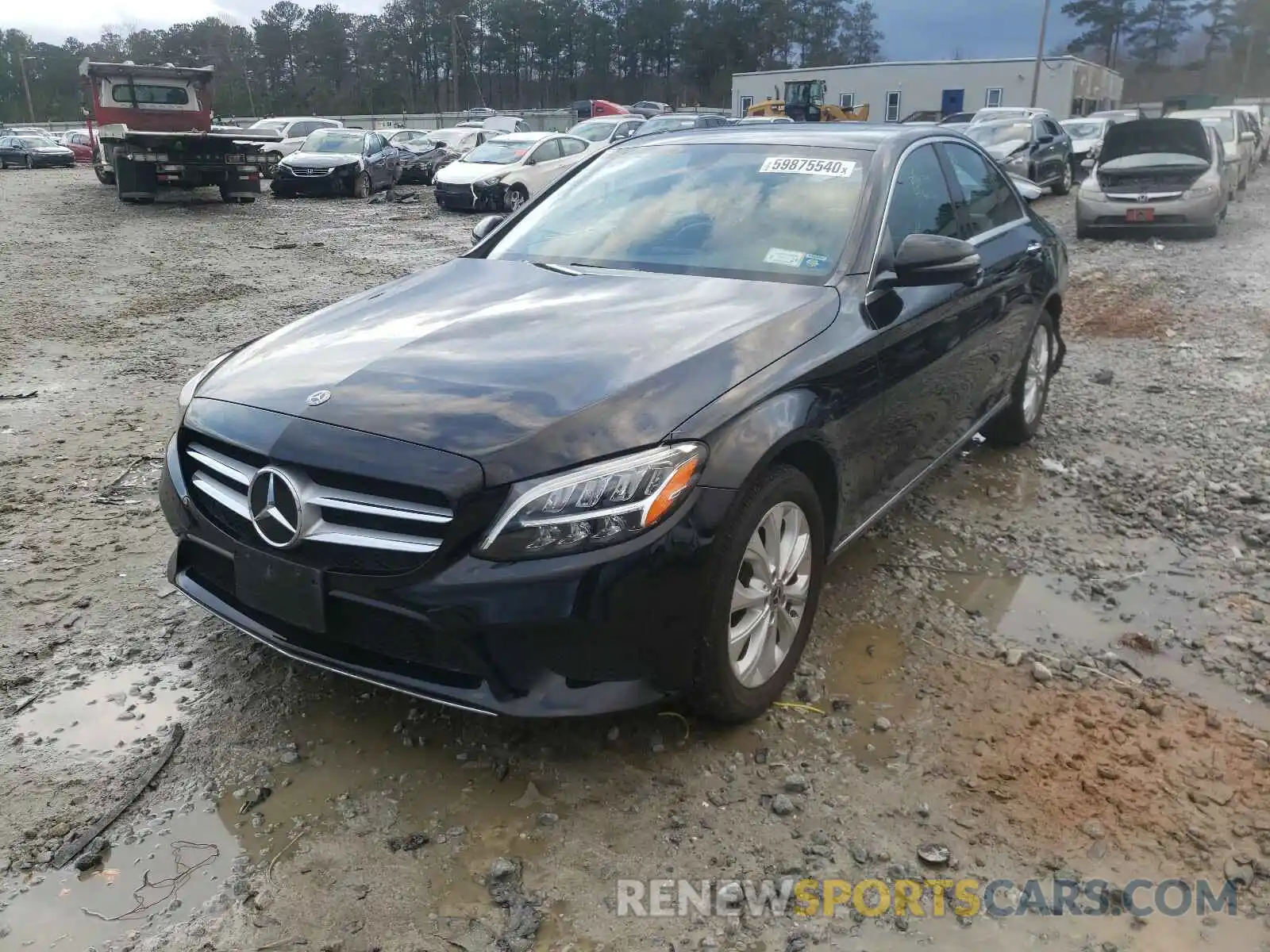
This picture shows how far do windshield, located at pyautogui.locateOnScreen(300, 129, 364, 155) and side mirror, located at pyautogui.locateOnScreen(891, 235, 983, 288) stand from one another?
19.6m

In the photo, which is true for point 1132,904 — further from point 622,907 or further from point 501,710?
point 501,710

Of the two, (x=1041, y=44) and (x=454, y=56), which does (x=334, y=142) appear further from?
(x=454, y=56)

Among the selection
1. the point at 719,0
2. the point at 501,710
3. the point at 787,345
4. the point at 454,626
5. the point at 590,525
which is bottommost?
the point at 501,710

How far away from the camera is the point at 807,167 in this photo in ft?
12.7

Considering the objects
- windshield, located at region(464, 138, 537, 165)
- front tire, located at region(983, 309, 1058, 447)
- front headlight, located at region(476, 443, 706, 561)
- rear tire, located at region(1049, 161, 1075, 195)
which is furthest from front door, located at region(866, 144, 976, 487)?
rear tire, located at region(1049, 161, 1075, 195)

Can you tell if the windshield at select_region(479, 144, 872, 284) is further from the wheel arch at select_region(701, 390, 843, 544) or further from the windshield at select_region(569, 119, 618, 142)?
the windshield at select_region(569, 119, 618, 142)

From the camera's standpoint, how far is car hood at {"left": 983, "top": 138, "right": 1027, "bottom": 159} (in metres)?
18.0

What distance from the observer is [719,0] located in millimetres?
89188

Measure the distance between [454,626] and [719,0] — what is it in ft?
318

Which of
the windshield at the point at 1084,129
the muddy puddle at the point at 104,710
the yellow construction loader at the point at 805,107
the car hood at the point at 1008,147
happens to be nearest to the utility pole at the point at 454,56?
the yellow construction loader at the point at 805,107

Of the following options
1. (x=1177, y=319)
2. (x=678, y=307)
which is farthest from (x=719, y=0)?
(x=678, y=307)

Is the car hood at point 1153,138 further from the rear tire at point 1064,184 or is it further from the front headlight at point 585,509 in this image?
the front headlight at point 585,509

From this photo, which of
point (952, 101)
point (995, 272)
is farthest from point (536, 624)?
point (952, 101)

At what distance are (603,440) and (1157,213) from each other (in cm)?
1270
